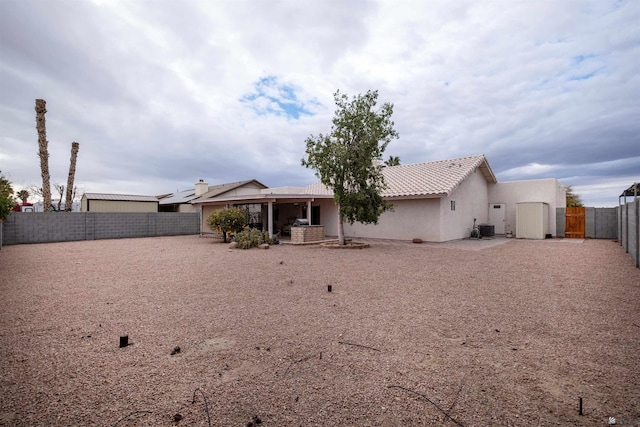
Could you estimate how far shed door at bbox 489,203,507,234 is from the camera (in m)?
20.0

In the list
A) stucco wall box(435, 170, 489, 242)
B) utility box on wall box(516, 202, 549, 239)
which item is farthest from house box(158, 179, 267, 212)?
utility box on wall box(516, 202, 549, 239)

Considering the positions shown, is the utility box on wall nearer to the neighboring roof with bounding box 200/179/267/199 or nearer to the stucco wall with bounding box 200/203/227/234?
the stucco wall with bounding box 200/203/227/234

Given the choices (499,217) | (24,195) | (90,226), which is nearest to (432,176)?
(499,217)

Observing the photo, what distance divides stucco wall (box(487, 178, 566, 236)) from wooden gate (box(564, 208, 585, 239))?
25.6 inches

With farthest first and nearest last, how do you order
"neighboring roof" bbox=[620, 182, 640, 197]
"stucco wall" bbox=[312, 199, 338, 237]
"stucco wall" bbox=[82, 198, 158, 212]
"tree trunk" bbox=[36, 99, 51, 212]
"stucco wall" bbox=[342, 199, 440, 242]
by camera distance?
"stucco wall" bbox=[82, 198, 158, 212] < "tree trunk" bbox=[36, 99, 51, 212] < "stucco wall" bbox=[312, 199, 338, 237] < "stucco wall" bbox=[342, 199, 440, 242] < "neighboring roof" bbox=[620, 182, 640, 197]

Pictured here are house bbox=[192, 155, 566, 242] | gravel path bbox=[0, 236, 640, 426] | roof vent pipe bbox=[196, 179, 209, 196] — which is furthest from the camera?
roof vent pipe bbox=[196, 179, 209, 196]

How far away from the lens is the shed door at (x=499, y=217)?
20.0 metres

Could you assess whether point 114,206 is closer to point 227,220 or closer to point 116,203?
point 116,203

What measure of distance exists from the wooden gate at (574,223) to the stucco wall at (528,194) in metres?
0.65

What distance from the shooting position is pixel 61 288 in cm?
667

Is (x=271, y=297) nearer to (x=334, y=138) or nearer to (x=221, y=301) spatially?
(x=221, y=301)

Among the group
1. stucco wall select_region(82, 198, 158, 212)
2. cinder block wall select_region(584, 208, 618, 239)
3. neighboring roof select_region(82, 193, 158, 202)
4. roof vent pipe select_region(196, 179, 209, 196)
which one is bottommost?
cinder block wall select_region(584, 208, 618, 239)

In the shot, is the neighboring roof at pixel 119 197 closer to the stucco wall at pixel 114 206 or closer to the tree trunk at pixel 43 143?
the stucco wall at pixel 114 206

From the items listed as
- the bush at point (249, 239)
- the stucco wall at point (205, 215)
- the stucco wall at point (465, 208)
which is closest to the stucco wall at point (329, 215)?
the bush at point (249, 239)
